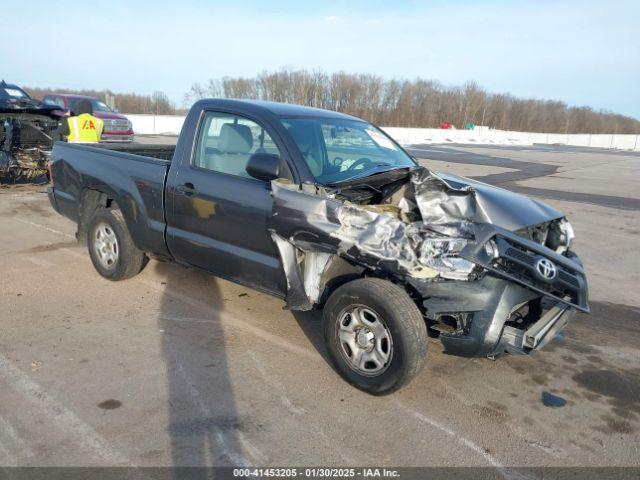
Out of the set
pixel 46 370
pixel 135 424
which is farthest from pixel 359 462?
pixel 46 370

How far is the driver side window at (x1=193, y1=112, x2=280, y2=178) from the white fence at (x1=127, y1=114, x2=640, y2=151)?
18147 millimetres

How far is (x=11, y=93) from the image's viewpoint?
11594 mm

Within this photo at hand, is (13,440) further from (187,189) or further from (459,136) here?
(459,136)

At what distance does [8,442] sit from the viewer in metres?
2.88

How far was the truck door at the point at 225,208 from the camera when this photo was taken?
3.98m

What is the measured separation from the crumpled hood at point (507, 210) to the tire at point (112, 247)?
322 centimetres

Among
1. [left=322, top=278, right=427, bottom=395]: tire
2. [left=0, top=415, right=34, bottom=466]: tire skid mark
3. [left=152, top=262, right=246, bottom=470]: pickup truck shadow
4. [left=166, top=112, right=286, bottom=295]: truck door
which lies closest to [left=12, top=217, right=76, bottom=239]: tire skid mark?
[left=152, top=262, right=246, bottom=470]: pickup truck shadow

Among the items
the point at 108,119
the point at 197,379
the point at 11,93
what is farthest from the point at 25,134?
the point at 197,379

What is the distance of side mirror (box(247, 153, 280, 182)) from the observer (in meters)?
3.72

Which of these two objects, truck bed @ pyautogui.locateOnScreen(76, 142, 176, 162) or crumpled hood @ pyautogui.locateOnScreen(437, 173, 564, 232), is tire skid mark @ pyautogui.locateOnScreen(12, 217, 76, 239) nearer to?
truck bed @ pyautogui.locateOnScreen(76, 142, 176, 162)

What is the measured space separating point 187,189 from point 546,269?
2886mm

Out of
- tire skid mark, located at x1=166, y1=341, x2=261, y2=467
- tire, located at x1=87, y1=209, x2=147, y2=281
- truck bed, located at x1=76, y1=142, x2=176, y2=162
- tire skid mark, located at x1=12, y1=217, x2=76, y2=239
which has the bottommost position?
tire skid mark, located at x1=166, y1=341, x2=261, y2=467

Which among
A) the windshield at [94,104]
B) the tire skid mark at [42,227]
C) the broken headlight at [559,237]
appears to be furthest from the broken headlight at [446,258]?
the windshield at [94,104]

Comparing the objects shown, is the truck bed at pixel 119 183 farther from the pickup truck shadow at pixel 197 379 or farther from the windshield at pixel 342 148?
the windshield at pixel 342 148
